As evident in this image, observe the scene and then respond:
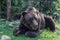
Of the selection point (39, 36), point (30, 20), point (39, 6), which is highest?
point (30, 20)

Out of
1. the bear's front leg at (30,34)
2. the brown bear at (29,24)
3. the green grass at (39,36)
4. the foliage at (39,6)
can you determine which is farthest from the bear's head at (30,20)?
the foliage at (39,6)

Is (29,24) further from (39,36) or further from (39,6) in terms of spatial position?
(39,6)

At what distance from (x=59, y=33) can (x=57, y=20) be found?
1.23m

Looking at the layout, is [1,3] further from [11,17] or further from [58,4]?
[58,4]

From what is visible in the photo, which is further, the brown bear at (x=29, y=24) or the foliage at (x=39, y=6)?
the foliage at (x=39, y=6)

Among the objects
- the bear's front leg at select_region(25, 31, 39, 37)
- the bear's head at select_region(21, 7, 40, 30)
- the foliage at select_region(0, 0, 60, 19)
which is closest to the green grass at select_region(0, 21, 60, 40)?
the bear's front leg at select_region(25, 31, 39, 37)

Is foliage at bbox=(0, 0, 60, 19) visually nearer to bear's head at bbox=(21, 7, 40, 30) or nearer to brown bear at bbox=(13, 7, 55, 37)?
brown bear at bbox=(13, 7, 55, 37)

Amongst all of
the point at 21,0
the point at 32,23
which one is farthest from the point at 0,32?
the point at 21,0

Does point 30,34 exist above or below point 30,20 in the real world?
below

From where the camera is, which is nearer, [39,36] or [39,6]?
[39,36]

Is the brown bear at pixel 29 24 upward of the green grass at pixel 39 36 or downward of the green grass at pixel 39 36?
upward

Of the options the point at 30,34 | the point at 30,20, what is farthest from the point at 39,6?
the point at 30,34

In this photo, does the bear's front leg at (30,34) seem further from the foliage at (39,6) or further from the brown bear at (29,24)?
the foliage at (39,6)

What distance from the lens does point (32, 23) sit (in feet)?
16.0
